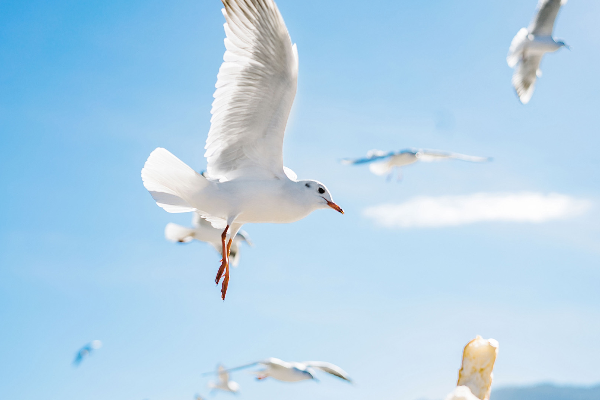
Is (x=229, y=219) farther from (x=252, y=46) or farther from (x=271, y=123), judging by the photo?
(x=252, y=46)

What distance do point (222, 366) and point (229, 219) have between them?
10.7m

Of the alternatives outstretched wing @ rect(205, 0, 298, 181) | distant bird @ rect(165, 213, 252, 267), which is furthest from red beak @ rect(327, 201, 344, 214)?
distant bird @ rect(165, 213, 252, 267)

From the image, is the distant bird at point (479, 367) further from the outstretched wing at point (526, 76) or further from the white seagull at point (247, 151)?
the outstretched wing at point (526, 76)

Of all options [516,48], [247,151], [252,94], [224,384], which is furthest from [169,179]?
[224,384]

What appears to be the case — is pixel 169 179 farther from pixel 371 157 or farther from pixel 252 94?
pixel 371 157

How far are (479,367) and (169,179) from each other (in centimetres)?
271

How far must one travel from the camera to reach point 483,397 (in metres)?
Result: 1.48

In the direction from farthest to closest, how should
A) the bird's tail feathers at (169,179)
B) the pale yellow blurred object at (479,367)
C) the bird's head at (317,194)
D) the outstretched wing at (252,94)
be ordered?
the bird's head at (317,194)
the bird's tail feathers at (169,179)
the outstretched wing at (252,94)
the pale yellow blurred object at (479,367)

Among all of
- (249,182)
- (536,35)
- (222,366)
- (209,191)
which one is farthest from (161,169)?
(222,366)

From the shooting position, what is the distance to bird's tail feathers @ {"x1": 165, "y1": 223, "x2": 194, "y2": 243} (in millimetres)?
8617

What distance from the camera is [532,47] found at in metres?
10.3

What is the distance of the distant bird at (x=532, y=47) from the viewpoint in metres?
10.2

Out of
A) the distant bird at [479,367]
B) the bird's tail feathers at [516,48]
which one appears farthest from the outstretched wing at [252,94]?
the bird's tail feathers at [516,48]

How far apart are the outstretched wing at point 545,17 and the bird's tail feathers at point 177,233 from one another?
271 inches
